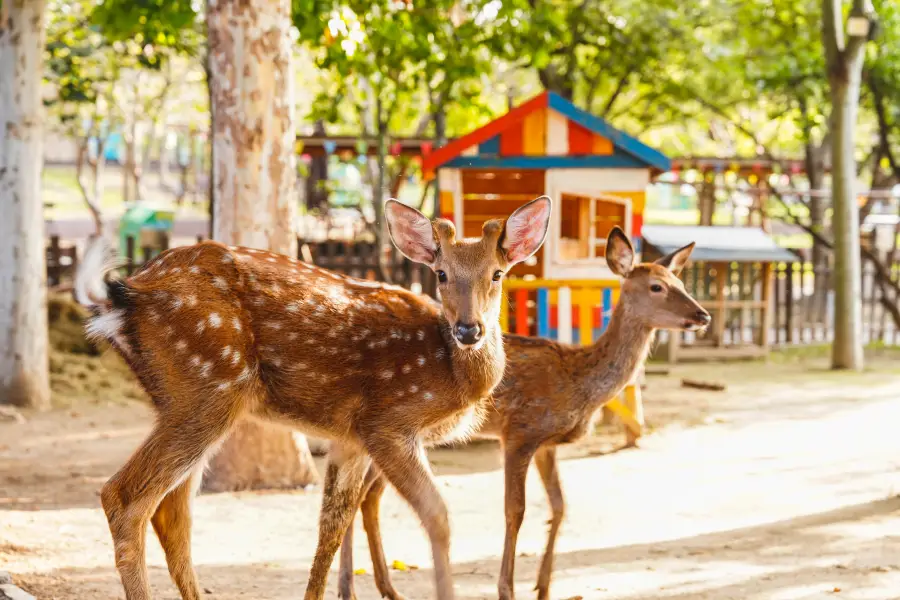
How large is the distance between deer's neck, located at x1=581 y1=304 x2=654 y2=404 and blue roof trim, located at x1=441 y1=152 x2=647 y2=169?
3.35m

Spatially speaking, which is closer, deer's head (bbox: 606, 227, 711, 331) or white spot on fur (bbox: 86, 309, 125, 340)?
white spot on fur (bbox: 86, 309, 125, 340)

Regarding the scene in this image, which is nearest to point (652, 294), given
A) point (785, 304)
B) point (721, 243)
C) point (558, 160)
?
point (558, 160)

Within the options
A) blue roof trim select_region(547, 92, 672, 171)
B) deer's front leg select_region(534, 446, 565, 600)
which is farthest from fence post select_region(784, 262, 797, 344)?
deer's front leg select_region(534, 446, 565, 600)

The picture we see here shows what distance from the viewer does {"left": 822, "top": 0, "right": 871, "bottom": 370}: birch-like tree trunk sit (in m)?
14.8

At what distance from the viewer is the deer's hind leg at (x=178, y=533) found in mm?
4773

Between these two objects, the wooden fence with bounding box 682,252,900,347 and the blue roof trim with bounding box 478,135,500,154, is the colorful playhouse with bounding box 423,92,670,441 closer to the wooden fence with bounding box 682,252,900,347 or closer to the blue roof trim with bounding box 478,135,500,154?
the blue roof trim with bounding box 478,135,500,154

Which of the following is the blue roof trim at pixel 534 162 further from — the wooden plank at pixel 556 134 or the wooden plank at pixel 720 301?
the wooden plank at pixel 720 301

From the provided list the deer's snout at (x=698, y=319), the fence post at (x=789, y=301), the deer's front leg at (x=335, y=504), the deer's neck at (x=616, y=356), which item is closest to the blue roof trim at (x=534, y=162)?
the deer's neck at (x=616, y=356)

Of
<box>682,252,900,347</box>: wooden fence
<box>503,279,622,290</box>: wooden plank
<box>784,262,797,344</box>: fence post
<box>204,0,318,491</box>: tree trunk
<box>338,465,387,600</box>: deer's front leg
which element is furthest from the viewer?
<box>784,262,797,344</box>: fence post

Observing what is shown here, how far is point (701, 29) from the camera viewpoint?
2062cm

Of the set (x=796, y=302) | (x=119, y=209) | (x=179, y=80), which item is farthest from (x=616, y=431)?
(x=119, y=209)

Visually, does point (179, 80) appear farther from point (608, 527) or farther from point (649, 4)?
point (608, 527)

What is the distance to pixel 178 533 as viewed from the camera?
4.80m

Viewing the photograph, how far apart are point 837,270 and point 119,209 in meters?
34.0
